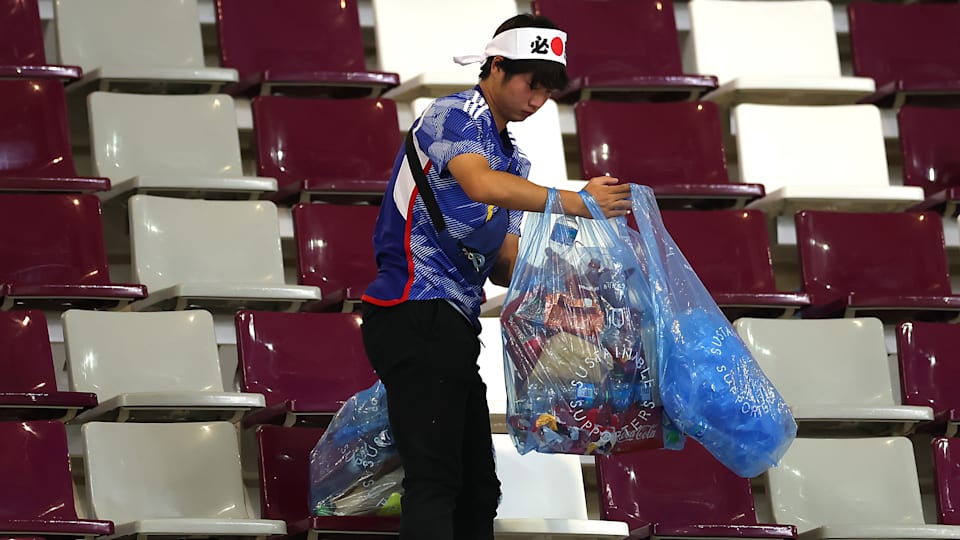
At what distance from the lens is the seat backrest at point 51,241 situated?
10.9ft

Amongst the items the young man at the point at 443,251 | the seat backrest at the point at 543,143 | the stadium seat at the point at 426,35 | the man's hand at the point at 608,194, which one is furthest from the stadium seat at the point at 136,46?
the man's hand at the point at 608,194

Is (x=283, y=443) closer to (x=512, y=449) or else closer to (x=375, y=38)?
(x=512, y=449)

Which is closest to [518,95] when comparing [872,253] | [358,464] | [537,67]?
[537,67]

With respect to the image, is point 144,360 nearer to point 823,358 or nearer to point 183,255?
point 183,255

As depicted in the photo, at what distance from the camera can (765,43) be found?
4309mm

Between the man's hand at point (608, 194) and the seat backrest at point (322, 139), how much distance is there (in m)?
1.56

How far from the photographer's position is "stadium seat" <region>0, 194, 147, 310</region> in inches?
130

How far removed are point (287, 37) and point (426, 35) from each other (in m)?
0.37

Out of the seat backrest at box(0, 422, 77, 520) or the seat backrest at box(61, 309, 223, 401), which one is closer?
the seat backrest at box(0, 422, 77, 520)

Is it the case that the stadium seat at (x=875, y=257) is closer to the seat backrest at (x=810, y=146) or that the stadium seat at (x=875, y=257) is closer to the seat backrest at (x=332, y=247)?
the seat backrest at (x=810, y=146)

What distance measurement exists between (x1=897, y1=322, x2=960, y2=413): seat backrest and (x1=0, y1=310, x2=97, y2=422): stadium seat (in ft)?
5.81

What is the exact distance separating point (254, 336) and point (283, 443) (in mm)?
318

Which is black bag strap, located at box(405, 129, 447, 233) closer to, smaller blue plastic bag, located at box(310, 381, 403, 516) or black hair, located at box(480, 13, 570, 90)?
black hair, located at box(480, 13, 570, 90)

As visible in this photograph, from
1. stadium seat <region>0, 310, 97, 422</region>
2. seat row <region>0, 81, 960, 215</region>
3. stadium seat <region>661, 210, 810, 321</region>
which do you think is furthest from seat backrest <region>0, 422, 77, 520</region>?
stadium seat <region>661, 210, 810, 321</region>
